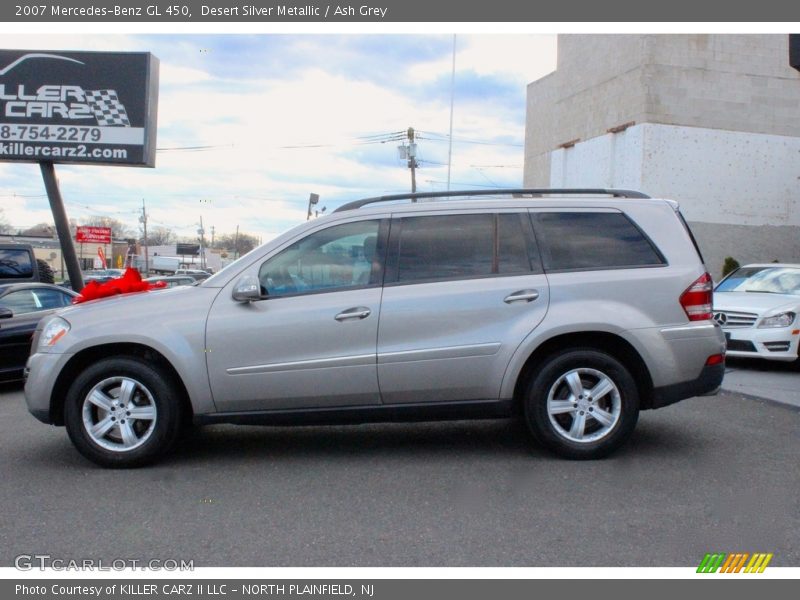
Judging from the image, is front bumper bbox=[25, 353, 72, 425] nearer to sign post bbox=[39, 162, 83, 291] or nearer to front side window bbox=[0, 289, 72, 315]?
front side window bbox=[0, 289, 72, 315]

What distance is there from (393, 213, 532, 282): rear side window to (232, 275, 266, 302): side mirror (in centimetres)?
100

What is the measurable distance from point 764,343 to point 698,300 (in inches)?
239

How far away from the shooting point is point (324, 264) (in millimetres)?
5863

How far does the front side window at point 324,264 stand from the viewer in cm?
581

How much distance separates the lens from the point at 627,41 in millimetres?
25875

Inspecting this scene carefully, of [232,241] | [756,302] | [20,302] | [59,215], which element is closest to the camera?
[20,302]

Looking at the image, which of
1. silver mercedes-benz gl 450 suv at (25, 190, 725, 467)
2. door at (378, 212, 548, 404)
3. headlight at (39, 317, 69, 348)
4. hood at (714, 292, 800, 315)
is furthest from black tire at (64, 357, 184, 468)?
hood at (714, 292, 800, 315)

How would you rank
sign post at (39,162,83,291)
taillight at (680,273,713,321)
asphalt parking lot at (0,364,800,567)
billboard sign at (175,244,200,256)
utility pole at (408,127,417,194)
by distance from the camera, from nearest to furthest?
asphalt parking lot at (0,364,800,567) < taillight at (680,273,713,321) < sign post at (39,162,83,291) < utility pole at (408,127,417,194) < billboard sign at (175,244,200,256)

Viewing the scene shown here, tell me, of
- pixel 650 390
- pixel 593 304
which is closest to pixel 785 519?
pixel 650 390

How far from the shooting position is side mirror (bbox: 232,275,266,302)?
564 cm

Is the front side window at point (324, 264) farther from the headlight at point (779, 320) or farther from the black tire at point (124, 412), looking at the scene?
the headlight at point (779, 320)

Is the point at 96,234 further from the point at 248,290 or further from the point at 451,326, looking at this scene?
the point at 451,326

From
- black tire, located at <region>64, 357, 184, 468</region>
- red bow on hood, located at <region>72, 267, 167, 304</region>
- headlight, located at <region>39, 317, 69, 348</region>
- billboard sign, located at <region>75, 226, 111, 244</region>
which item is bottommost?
black tire, located at <region>64, 357, 184, 468</region>

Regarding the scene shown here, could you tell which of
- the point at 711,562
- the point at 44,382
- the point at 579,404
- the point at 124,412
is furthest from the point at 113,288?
the point at 711,562
